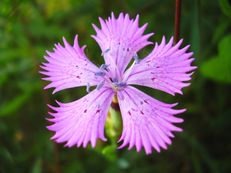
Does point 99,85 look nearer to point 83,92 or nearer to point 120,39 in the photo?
point 120,39

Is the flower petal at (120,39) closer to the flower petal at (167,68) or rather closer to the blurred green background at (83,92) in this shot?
the flower petal at (167,68)

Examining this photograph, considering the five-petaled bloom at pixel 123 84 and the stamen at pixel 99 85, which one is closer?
the five-petaled bloom at pixel 123 84

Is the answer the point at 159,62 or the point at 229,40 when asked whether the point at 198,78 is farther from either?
the point at 159,62

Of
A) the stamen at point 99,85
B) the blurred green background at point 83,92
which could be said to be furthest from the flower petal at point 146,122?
the blurred green background at point 83,92

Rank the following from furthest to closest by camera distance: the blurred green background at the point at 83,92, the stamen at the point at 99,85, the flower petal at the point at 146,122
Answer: the blurred green background at the point at 83,92
the stamen at the point at 99,85
the flower petal at the point at 146,122

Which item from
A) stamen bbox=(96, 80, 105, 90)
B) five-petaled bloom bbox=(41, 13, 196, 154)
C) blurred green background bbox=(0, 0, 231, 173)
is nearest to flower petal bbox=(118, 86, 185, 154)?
five-petaled bloom bbox=(41, 13, 196, 154)

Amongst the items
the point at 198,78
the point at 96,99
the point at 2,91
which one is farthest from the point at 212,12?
the point at 2,91
